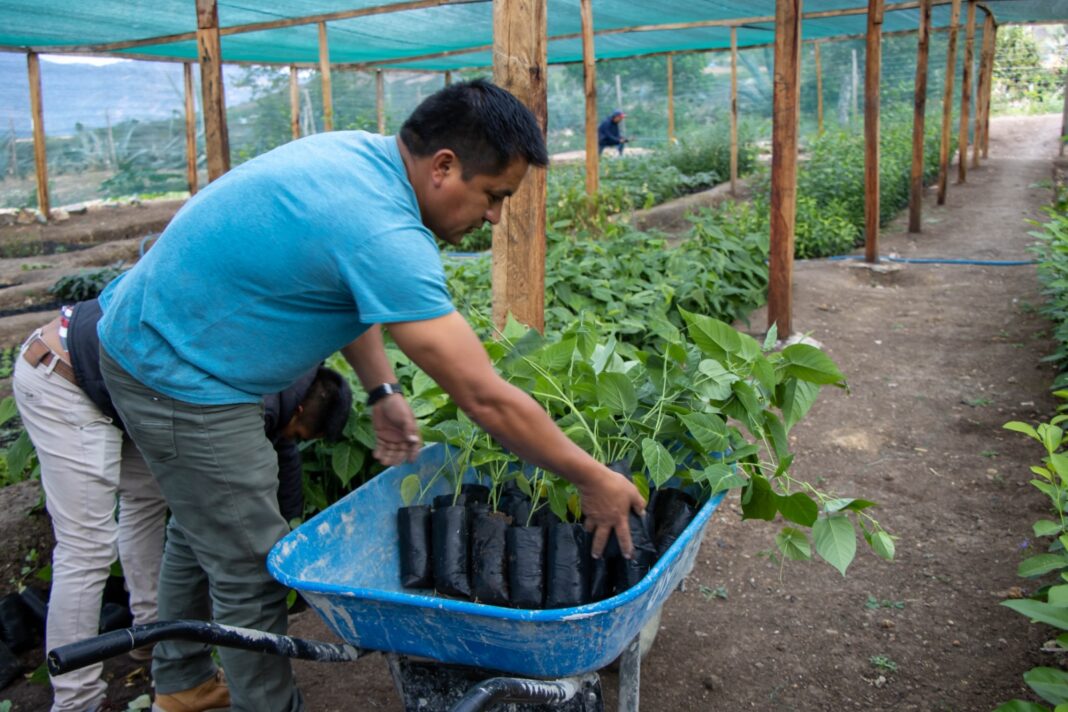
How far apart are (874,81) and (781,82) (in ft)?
7.81

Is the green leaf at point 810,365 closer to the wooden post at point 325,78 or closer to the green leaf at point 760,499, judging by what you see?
the green leaf at point 760,499

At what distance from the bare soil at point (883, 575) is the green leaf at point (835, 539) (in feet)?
2.43

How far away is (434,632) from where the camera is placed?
1786 millimetres

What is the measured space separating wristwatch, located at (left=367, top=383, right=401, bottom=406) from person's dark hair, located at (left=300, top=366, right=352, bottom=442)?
0.92 feet

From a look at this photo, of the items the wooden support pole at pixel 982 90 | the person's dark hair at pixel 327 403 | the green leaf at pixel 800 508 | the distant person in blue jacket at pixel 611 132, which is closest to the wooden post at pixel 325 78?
the person's dark hair at pixel 327 403

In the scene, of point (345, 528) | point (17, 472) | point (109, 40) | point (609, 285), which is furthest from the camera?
point (109, 40)

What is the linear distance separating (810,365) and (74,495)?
6.30ft

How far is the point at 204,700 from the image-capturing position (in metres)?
2.49

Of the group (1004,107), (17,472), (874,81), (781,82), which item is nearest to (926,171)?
(874,81)

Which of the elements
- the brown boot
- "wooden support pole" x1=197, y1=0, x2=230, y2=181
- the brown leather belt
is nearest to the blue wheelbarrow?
the brown boot

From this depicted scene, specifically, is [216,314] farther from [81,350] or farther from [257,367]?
[81,350]

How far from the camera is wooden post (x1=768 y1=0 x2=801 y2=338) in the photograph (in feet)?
16.6

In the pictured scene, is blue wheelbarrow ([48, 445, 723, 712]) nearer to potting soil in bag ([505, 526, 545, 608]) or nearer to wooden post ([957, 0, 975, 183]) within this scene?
potting soil in bag ([505, 526, 545, 608])

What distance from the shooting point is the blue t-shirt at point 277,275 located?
5.30ft
